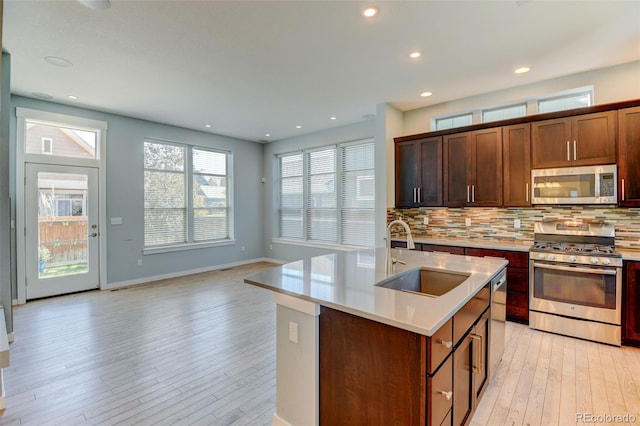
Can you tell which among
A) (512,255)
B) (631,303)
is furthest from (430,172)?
(631,303)

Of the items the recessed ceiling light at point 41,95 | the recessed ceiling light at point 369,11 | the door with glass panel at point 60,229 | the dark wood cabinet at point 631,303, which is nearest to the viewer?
the recessed ceiling light at point 369,11

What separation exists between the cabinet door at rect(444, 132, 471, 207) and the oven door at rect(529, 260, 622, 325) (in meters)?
1.26

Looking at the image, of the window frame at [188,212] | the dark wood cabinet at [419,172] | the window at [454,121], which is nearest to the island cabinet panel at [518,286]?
the dark wood cabinet at [419,172]

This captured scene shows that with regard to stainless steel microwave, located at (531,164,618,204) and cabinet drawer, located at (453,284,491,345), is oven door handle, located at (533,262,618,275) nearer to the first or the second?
stainless steel microwave, located at (531,164,618,204)

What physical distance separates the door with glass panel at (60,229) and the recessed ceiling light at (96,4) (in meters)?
3.47

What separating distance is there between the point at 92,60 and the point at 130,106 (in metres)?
1.68

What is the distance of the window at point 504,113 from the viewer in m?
4.16

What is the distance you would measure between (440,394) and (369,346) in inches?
14.8

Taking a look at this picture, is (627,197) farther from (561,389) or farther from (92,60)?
(92,60)

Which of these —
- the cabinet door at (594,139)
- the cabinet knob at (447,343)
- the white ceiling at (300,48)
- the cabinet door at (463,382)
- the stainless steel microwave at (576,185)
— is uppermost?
the white ceiling at (300,48)

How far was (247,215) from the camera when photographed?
7512mm

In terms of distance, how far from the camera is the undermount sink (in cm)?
217

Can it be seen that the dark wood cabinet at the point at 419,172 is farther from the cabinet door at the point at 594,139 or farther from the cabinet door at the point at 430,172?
the cabinet door at the point at 594,139

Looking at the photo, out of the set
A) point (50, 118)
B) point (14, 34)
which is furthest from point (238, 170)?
point (14, 34)
